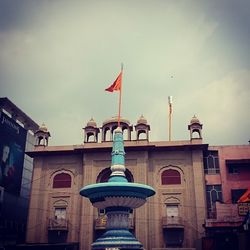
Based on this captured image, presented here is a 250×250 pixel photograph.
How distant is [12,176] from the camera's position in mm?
42906

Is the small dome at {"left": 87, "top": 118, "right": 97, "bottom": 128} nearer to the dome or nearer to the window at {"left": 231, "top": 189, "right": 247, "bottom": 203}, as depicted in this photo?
the dome

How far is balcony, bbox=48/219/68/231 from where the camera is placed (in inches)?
1315

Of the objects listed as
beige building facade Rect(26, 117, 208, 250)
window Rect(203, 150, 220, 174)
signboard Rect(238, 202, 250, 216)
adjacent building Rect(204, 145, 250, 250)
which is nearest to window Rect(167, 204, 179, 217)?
beige building facade Rect(26, 117, 208, 250)

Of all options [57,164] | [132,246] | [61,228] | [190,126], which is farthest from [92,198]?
[190,126]

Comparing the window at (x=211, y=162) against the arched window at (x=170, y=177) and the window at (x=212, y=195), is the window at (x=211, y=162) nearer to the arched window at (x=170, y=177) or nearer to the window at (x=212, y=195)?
the window at (x=212, y=195)

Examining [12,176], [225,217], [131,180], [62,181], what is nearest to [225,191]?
[225,217]

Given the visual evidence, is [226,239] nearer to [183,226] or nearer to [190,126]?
[183,226]

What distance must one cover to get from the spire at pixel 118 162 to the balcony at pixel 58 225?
11.7m

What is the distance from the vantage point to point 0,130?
4159cm

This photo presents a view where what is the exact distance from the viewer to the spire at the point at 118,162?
2430cm

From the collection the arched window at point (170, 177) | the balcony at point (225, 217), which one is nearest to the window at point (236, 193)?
the balcony at point (225, 217)

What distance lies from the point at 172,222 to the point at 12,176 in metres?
21.2

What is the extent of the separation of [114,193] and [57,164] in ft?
→ 52.8

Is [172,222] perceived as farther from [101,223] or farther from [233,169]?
[233,169]
